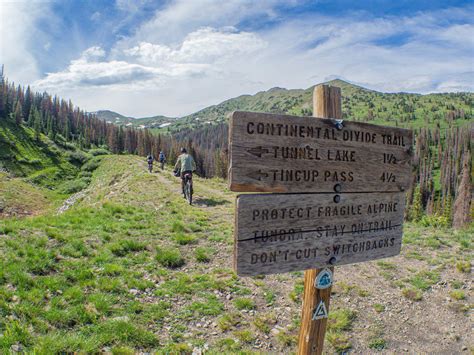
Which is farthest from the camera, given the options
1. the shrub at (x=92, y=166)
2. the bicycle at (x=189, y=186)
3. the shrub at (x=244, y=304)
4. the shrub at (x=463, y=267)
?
the shrub at (x=92, y=166)

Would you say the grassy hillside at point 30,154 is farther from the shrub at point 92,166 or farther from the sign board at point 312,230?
the sign board at point 312,230

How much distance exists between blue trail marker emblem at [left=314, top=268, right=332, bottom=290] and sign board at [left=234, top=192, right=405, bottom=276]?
174mm

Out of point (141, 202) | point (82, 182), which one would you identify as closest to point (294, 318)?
point (141, 202)

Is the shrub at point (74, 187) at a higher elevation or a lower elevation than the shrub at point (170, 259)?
lower

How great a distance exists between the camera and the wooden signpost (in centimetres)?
256

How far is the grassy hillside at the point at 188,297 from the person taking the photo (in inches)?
197

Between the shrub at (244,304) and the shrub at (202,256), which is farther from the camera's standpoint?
the shrub at (202,256)

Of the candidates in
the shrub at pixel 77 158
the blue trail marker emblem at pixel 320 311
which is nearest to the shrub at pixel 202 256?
the blue trail marker emblem at pixel 320 311

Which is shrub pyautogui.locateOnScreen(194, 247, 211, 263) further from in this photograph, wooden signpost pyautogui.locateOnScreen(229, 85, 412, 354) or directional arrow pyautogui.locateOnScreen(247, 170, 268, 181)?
directional arrow pyautogui.locateOnScreen(247, 170, 268, 181)

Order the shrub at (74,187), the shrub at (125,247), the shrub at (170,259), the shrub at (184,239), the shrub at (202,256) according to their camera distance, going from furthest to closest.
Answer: the shrub at (74,187) < the shrub at (184,239) < the shrub at (202,256) < the shrub at (125,247) < the shrub at (170,259)

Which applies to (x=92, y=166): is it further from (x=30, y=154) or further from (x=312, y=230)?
(x=312, y=230)

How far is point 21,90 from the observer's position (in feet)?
437

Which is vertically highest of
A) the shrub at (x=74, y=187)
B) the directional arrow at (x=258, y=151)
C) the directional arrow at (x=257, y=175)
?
the directional arrow at (x=258, y=151)

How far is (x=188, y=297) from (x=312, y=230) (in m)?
4.48
